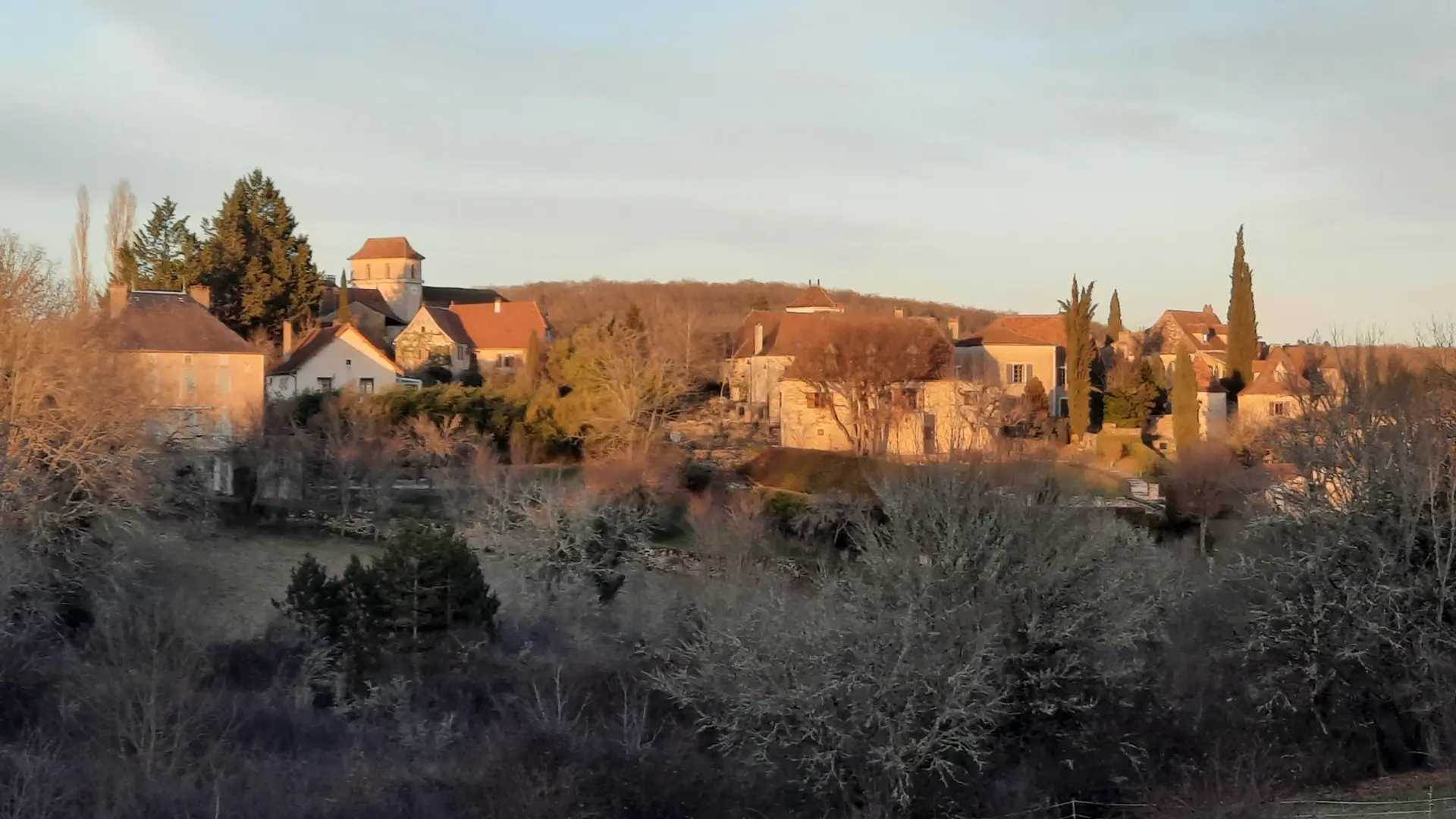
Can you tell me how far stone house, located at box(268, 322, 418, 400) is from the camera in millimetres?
39188

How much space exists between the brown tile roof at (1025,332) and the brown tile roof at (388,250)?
37.0 m

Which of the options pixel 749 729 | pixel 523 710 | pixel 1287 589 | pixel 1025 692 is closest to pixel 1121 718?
pixel 1025 692

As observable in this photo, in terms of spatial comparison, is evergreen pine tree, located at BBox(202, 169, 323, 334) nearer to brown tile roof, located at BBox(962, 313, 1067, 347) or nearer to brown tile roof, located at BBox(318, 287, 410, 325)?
brown tile roof, located at BBox(318, 287, 410, 325)

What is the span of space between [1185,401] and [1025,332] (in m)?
11.4

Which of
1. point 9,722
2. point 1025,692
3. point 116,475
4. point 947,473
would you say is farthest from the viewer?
point 116,475

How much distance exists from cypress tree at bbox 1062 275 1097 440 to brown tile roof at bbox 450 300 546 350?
2177cm

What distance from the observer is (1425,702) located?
14805 mm

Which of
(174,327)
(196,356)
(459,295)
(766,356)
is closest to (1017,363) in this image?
(766,356)

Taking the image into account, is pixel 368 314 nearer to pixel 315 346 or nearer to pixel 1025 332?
pixel 315 346

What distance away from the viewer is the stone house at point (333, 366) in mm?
39188

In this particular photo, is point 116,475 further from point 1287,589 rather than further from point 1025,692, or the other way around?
point 1287,589

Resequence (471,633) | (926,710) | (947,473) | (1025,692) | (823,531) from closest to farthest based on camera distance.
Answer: (926,710)
(1025,692)
(947,473)
(471,633)
(823,531)

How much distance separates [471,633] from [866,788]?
861 centimetres

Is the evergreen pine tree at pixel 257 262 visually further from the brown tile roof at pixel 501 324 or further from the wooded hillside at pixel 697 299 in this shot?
the wooded hillside at pixel 697 299
